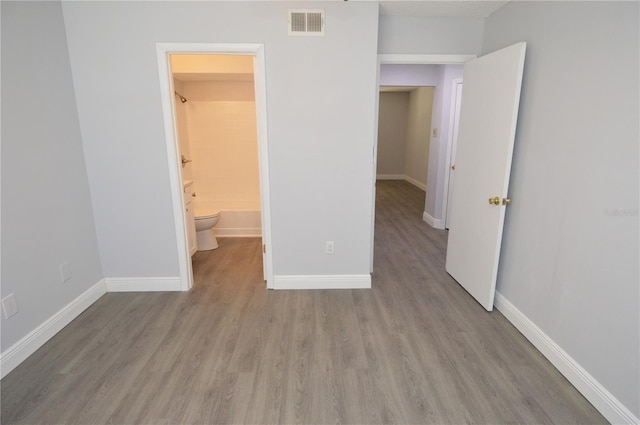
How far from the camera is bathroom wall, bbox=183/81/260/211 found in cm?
441

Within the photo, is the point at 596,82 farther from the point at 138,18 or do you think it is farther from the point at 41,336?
the point at 41,336

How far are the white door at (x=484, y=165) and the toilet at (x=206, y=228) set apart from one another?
262cm

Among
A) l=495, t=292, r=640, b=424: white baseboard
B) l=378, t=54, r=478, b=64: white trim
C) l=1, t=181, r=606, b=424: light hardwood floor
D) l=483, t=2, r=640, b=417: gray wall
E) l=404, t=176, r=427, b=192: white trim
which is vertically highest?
l=378, t=54, r=478, b=64: white trim

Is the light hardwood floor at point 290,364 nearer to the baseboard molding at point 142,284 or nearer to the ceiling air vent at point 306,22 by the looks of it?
the baseboard molding at point 142,284

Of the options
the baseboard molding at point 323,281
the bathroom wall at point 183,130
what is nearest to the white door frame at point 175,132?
the baseboard molding at point 323,281

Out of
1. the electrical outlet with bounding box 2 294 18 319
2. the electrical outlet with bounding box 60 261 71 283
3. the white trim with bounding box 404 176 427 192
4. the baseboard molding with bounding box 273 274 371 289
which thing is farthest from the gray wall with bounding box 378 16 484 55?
the white trim with bounding box 404 176 427 192

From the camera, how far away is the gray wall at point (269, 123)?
2453 millimetres

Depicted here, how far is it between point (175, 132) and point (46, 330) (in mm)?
1656

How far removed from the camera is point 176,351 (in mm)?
2174

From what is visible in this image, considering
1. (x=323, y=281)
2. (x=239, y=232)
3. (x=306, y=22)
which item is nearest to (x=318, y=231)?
(x=323, y=281)

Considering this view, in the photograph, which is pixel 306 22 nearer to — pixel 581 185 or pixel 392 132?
pixel 581 185

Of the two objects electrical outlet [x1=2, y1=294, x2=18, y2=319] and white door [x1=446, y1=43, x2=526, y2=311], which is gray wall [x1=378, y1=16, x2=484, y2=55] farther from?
electrical outlet [x1=2, y1=294, x2=18, y2=319]

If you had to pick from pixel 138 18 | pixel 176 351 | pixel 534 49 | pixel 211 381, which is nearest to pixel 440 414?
pixel 211 381

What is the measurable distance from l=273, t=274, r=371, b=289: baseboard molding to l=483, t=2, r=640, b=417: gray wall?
47.7 inches
